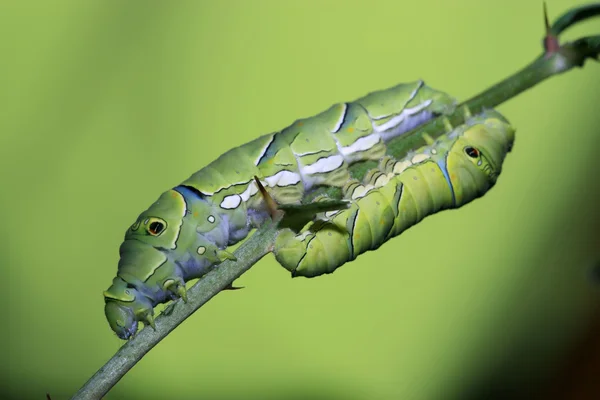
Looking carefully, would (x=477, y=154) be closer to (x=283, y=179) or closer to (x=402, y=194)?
(x=402, y=194)

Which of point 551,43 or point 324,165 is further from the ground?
point 551,43

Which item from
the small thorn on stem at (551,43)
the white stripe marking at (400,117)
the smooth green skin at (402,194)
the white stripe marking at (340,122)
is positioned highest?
the small thorn on stem at (551,43)

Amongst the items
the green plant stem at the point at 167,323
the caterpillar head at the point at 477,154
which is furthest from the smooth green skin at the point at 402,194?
the green plant stem at the point at 167,323

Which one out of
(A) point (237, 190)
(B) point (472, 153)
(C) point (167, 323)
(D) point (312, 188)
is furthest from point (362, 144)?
(C) point (167, 323)

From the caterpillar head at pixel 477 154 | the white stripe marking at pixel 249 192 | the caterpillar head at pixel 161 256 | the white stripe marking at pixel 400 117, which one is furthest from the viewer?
the white stripe marking at pixel 400 117

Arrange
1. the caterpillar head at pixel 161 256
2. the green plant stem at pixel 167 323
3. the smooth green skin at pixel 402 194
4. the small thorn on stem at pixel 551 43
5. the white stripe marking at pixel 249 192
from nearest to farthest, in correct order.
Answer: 1. the green plant stem at pixel 167 323
2. the small thorn on stem at pixel 551 43
3. the caterpillar head at pixel 161 256
4. the smooth green skin at pixel 402 194
5. the white stripe marking at pixel 249 192

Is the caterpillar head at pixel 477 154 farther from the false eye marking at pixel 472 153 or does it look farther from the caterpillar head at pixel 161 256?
the caterpillar head at pixel 161 256

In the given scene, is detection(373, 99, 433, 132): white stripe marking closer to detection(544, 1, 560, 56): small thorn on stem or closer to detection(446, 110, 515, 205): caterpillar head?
detection(446, 110, 515, 205): caterpillar head

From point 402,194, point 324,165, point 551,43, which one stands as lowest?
point 402,194

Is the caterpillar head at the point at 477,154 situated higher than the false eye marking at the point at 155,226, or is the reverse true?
the false eye marking at the point at 155,226
